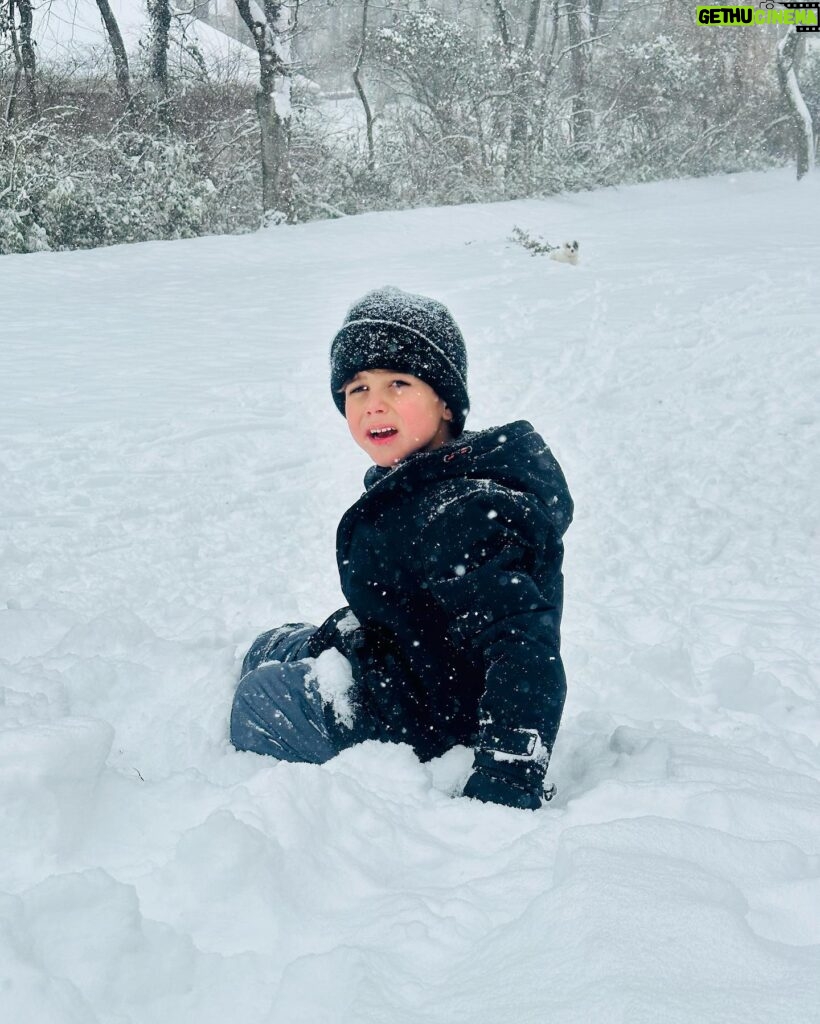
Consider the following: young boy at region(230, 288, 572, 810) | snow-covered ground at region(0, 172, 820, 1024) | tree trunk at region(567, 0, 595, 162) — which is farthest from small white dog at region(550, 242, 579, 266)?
tree trunk at region(567, 0, 595, 162)

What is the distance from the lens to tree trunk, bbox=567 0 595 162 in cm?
1650

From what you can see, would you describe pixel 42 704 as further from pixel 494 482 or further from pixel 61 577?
pixel 61 577

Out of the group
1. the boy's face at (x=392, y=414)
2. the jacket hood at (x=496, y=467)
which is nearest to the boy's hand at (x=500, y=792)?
the jacket hood at (x=496, y=467)

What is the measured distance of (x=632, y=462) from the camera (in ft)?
17.2

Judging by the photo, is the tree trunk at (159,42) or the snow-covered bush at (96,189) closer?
the snow-covered bush at (96,189)

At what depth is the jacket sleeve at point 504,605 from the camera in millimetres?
1867

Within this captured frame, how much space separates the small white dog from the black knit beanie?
7161 millimetres

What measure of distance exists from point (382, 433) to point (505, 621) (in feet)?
2.01

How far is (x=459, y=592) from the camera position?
1.96m

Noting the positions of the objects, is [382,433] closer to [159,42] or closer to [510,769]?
[510,769]

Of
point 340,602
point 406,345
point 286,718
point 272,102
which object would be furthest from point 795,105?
point 286,718

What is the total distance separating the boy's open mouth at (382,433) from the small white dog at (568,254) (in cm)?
742

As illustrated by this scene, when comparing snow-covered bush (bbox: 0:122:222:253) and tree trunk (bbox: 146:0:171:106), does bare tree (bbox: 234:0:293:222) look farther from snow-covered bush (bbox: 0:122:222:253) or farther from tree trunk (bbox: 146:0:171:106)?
tree trunk (bbox: 146:0:171:106)

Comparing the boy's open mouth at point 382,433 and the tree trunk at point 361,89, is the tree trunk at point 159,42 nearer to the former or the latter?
the tree trunk at point 361,89
